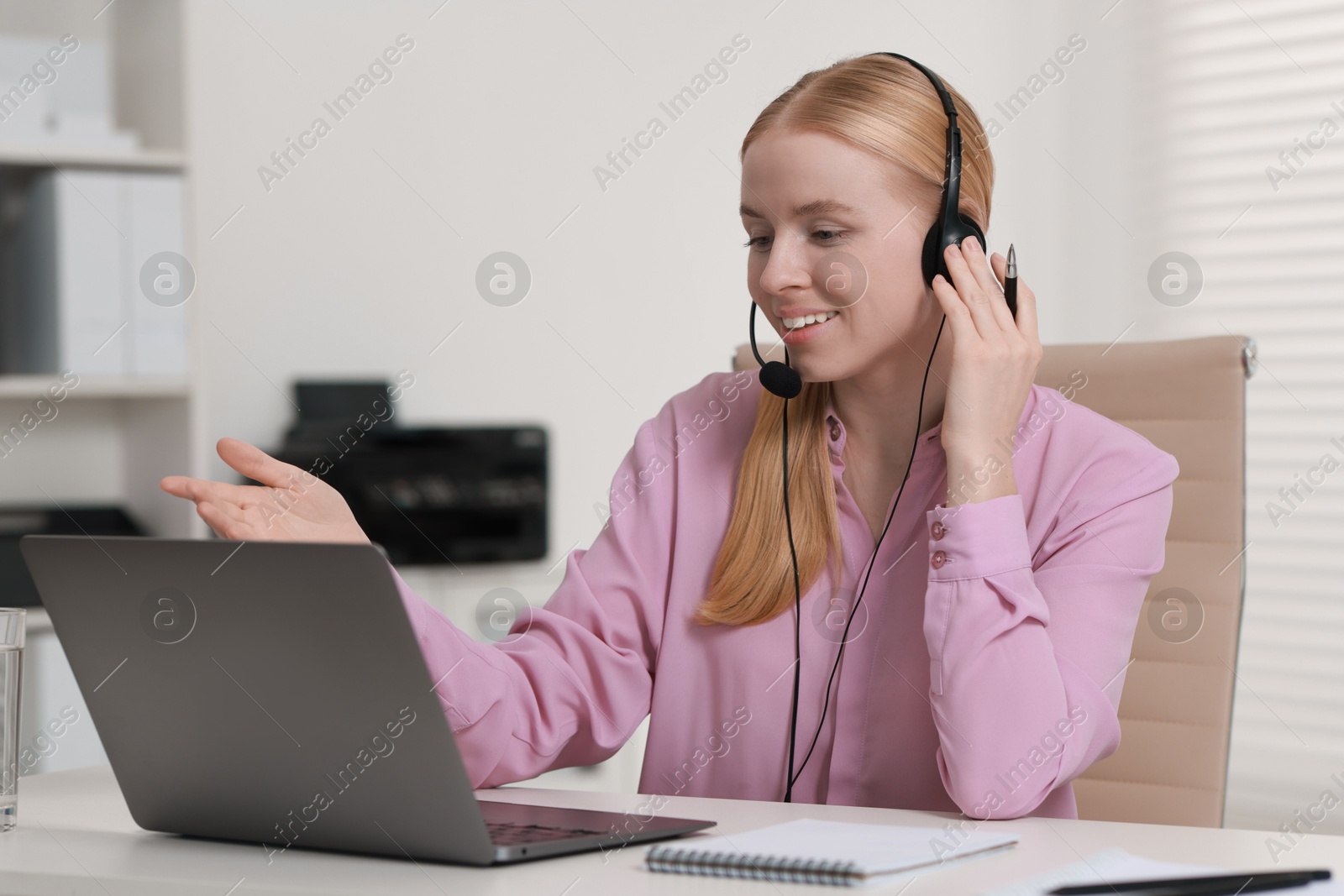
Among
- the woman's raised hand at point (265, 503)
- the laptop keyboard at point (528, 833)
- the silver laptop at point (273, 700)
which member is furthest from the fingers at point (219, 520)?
the laptop keyboard at point (528, 833)

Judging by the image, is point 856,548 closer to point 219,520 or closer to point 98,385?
point 219,520

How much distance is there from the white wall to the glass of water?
143 cm

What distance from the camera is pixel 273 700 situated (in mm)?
765

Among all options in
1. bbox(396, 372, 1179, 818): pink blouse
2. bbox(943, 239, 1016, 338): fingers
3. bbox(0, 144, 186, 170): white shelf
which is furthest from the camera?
bbox(0, 144, 186, 170): white shelf

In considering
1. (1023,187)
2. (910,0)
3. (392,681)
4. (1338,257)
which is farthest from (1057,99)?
(392,681)

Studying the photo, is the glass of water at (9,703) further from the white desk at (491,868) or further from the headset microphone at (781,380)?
the headset microphone at (781,380)

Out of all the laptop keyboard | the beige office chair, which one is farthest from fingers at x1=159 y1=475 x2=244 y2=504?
the beige office chair

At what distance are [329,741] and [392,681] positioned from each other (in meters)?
0.07

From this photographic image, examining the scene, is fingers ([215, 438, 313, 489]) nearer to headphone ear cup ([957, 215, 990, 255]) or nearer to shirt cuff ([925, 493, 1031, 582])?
shirt cuff ([925, 493, 1031, 582])

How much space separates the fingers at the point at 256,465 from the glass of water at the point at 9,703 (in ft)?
0.55

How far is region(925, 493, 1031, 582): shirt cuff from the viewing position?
3.52 feet

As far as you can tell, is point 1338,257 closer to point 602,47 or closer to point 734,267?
point 734,267

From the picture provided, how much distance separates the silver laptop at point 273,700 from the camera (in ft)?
2.36

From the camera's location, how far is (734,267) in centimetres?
294
